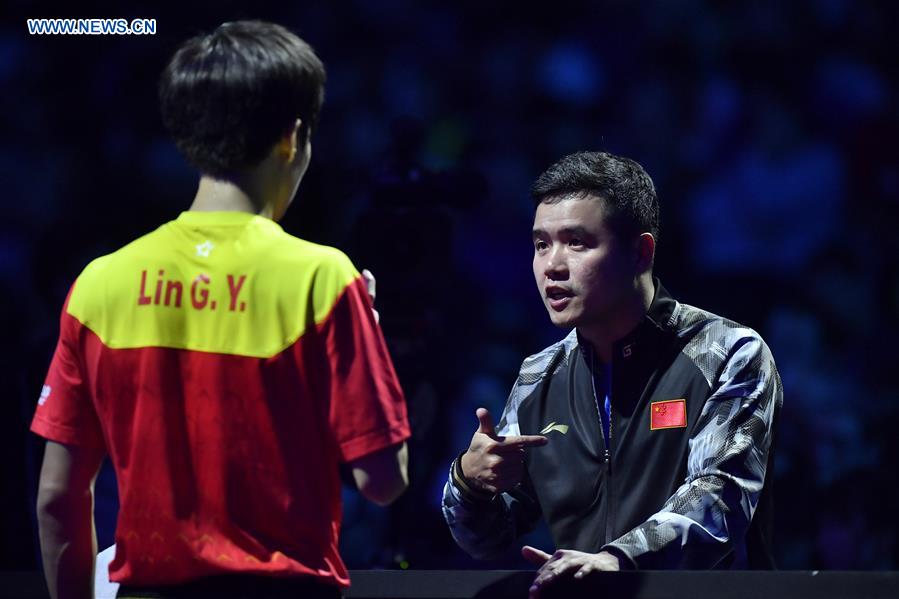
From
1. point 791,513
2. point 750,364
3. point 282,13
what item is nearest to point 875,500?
point 791,513

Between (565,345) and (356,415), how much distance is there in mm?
1309

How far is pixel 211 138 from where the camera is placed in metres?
1.24

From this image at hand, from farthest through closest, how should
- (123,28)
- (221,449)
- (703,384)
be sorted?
(123,28) < (703,384) < (221,449)

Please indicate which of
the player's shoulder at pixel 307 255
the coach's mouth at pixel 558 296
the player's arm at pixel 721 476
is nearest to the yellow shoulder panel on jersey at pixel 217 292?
the player's shoulder at pixel 307 255

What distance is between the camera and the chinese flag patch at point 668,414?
2182mm

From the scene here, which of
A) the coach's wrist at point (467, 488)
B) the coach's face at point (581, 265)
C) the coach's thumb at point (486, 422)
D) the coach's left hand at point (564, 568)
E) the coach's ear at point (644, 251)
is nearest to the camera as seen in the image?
the coach's left hand at point (564, 568)

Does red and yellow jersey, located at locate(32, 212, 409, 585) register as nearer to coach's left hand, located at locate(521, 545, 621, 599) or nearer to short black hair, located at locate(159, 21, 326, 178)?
short black hair, located at locate(159, 21, 326, 178)

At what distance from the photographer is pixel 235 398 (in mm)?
1181

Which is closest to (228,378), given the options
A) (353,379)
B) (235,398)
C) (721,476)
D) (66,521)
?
(235,398)

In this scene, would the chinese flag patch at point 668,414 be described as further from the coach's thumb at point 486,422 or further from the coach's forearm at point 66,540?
the coach's forearm at point 66,540

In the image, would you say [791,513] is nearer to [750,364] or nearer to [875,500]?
[875,500]

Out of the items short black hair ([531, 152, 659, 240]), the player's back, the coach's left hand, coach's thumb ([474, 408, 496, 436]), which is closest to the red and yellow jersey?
the player's back

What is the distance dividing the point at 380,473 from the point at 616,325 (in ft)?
3.81

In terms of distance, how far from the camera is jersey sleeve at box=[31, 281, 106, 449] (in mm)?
1274
